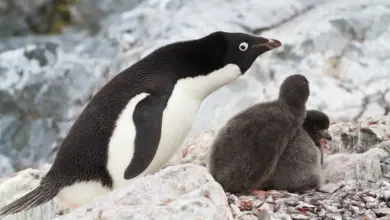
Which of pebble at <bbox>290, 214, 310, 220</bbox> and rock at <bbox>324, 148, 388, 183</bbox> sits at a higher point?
rock at <bbox>324, 148, 388, 183</bbox>

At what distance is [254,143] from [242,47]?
0.51 meters

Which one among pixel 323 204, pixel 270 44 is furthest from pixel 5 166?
pixel 323 204

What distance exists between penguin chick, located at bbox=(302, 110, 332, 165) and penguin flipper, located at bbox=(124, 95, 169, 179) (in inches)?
29.0

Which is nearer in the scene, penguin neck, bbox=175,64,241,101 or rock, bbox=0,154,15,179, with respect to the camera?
penguin neck, bbox=175,64,241,101

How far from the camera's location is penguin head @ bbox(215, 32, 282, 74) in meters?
2.81

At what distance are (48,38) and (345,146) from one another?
4672 mm

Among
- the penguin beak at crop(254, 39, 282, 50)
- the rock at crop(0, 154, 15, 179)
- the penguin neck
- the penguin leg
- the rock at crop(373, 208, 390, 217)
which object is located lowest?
the rock at crop(373, 208, 390, 217)

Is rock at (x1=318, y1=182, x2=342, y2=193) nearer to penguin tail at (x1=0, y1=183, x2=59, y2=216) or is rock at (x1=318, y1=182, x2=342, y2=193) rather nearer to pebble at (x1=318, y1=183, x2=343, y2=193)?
pebble at (x1=318, y1=183, x2=343, y2=193)

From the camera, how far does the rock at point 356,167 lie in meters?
Answer: 2.63

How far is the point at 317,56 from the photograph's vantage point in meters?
4.51

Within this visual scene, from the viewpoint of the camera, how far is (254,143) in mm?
2578

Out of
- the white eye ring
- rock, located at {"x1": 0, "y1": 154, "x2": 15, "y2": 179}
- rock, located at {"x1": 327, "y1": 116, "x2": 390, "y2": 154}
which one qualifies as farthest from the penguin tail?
rock, located at {"x1": 0, "y1": 154, "x2": 15, "y2": 179}

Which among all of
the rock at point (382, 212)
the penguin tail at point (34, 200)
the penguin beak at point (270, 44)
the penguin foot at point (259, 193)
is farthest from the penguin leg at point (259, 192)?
the penguin tail at point (34, 200)

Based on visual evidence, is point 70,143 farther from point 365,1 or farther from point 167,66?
point 365,1
